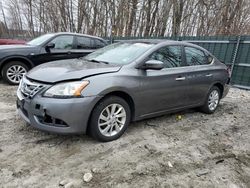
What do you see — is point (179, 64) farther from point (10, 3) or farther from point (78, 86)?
point (10, 3)

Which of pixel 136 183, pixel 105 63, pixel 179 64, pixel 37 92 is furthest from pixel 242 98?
pixel 37 92

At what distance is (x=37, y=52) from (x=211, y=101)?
469 centimetres

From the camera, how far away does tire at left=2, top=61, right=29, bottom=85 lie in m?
6.35

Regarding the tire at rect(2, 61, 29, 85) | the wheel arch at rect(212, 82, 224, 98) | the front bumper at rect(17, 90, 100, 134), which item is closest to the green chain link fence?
the wheel arch at rect(212, 82, 224, 98)

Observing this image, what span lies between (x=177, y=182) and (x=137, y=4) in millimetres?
14089

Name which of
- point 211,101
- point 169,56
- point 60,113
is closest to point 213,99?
point 211,101

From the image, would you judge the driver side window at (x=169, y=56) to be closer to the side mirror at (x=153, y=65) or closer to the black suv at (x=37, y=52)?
the side mirror at (x=153, y=65)

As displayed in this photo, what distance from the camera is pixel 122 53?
4.04 metres

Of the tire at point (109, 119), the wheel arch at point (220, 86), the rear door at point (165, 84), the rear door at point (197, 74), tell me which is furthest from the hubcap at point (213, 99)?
the tire at point (109, 119)

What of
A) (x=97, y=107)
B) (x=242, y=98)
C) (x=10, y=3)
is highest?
(x=10, y=3)

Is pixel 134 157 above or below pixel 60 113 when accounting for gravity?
below

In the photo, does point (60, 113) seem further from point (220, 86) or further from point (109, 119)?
point (220, 86)

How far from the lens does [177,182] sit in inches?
105

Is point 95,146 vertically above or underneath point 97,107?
underneath
